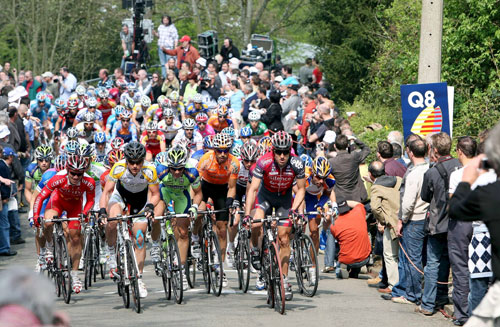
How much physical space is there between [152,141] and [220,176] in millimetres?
5312

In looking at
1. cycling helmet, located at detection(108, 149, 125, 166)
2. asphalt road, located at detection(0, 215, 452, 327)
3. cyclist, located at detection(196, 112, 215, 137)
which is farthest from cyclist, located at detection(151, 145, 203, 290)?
cyclist, located at detection(196, 112, 215, 137)

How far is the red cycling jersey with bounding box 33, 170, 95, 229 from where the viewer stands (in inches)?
491

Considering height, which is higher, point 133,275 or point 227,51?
point 227,51

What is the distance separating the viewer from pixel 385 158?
13.5 m

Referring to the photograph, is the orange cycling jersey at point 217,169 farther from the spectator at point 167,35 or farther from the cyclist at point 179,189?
the spectator at point 167,35

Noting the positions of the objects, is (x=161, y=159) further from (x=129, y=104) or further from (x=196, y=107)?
(x=129, y=104)

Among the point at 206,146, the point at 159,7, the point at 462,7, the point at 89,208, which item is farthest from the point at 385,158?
the point at 159,7

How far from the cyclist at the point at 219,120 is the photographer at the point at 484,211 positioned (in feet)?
47.6

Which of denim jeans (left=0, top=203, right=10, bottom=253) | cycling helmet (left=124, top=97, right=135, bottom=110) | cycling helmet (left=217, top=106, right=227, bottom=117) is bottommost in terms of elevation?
denim jeans (left=0, top=203, right=10, bottom=253)

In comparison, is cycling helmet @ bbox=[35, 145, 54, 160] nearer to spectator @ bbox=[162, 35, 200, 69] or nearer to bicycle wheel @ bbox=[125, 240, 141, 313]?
bicycle wheel @ bbox=[125, 240, 141, 313]

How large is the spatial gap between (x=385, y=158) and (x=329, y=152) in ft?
10.9

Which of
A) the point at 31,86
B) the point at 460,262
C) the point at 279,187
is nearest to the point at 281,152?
the point at 279,187

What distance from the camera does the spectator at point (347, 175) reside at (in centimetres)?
1420

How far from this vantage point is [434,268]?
35.9 feet
